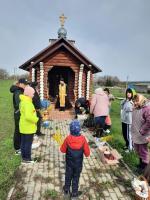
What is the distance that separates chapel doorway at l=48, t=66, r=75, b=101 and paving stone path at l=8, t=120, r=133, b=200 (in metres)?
10.5

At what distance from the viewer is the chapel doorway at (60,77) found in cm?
1847

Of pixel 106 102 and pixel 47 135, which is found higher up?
pixel 106 102

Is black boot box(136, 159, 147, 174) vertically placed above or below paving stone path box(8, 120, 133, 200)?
above

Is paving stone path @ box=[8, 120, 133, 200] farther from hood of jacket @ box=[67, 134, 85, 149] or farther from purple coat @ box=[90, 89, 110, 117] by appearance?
purple coat @ box=[90, 89, 110, 117]

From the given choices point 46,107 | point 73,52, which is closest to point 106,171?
point 46,107

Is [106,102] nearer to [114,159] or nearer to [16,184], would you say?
[114,159]

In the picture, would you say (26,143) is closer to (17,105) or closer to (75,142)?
(17,105)

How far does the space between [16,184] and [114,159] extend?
8.82ft

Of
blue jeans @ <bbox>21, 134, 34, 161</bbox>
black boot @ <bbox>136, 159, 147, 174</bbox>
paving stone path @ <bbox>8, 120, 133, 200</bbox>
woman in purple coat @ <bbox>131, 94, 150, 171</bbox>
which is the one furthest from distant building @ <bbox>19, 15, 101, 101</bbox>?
black boot @ <bbox>136, 159, 147, 174</bbox>

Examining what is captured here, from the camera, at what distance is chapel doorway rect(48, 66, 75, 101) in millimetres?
18469

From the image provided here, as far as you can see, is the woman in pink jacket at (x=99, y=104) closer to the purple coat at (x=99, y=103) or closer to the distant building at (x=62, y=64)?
the purple coat at (x=99, y=103)

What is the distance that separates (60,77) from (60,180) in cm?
1317

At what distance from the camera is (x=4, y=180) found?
19.5 ft

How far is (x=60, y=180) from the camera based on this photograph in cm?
611
